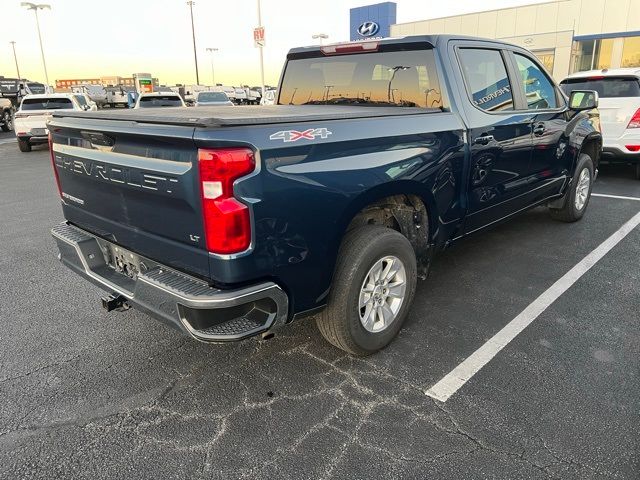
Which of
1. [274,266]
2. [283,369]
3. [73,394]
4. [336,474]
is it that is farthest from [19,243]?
[336,474]

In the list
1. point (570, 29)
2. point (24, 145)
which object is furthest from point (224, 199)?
point (570, 29)

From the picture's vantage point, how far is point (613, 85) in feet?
26.8

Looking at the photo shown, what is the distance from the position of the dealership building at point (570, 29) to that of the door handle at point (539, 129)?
20974 millimetres

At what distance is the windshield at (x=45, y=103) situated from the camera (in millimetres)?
14709

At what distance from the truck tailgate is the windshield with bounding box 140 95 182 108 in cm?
A: 1601

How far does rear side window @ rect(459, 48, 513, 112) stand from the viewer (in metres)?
3.71

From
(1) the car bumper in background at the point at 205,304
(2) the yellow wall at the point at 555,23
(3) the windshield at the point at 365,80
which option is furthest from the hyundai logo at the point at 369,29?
(1) the car bumper in background at the point at 205,304

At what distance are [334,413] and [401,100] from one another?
7.57ft

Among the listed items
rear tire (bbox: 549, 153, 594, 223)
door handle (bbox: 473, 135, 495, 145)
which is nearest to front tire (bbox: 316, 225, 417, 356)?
door handle (bbox: 473, 135, 495, 145)

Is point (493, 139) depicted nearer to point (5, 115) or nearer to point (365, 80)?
point (365, 80)

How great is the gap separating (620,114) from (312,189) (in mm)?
7525

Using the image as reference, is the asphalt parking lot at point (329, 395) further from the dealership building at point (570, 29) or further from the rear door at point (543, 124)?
the dealership building at point (570, 29)

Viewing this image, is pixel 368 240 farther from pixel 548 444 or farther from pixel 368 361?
pixel 548 444

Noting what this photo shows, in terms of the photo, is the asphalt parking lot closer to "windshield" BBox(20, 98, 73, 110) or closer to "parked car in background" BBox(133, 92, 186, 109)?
"windshield" BBox(20, 98, 73, 110)
